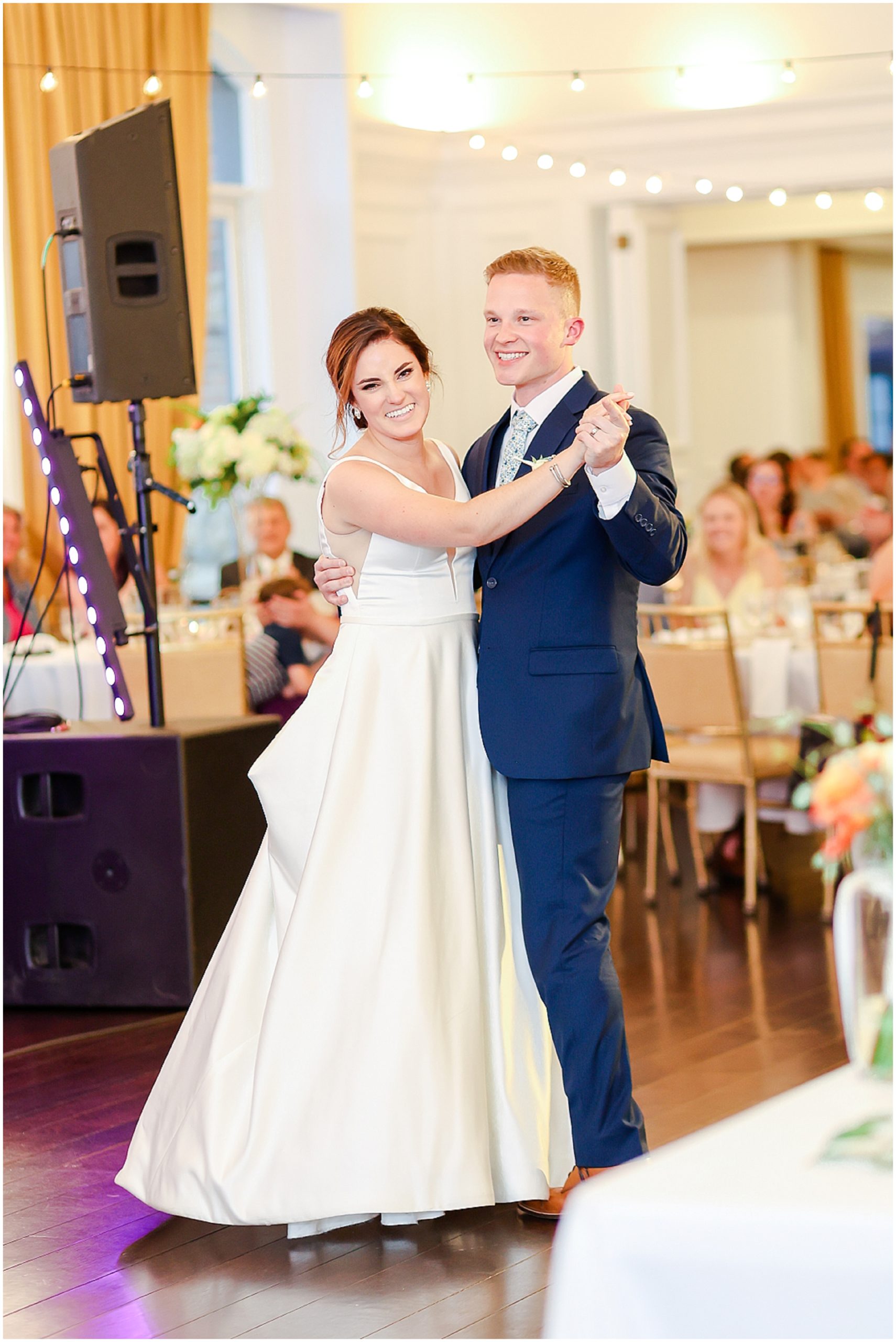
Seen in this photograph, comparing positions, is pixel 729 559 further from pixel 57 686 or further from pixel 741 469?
pixel 741 469

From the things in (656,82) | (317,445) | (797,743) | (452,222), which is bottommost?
(797,743)

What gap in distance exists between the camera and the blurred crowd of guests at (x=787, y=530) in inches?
248

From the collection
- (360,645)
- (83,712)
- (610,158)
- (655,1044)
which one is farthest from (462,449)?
(360,645)

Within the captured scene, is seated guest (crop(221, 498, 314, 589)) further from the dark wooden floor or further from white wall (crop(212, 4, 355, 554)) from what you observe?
the dark wooden floor

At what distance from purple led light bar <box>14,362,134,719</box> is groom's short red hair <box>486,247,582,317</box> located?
5.38 feet

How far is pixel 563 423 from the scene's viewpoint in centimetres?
272

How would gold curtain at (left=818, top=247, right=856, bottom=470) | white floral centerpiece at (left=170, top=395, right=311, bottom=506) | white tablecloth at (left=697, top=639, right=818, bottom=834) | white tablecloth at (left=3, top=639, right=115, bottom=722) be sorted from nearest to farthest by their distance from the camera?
1. white tablecloth at (left=697, top=639, right=818, bottom=834)
2. white tablecloth at (left=3, top=639, right=115, bottom=722)
3. white floral centerpiece at (left=170, top=395, right=311, bottom=506)
4. gold curtain at (left=818, top=247, right=856, bottom=470)

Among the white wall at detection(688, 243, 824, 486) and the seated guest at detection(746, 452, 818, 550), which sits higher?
the white wall at detection(688, 243, 824, 486)

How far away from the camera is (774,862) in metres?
5.86

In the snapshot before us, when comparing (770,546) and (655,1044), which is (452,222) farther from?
(655,1044)

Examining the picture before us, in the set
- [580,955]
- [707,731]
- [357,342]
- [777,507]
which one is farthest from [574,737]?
[777,507]

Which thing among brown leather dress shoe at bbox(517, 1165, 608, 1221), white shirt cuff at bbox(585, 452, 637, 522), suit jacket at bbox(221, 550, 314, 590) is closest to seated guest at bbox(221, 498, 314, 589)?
suit jacket at bbox(221, 550, 314, 590)

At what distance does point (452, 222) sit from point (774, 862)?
5.50 meters

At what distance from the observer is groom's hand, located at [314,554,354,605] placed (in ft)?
9.32
